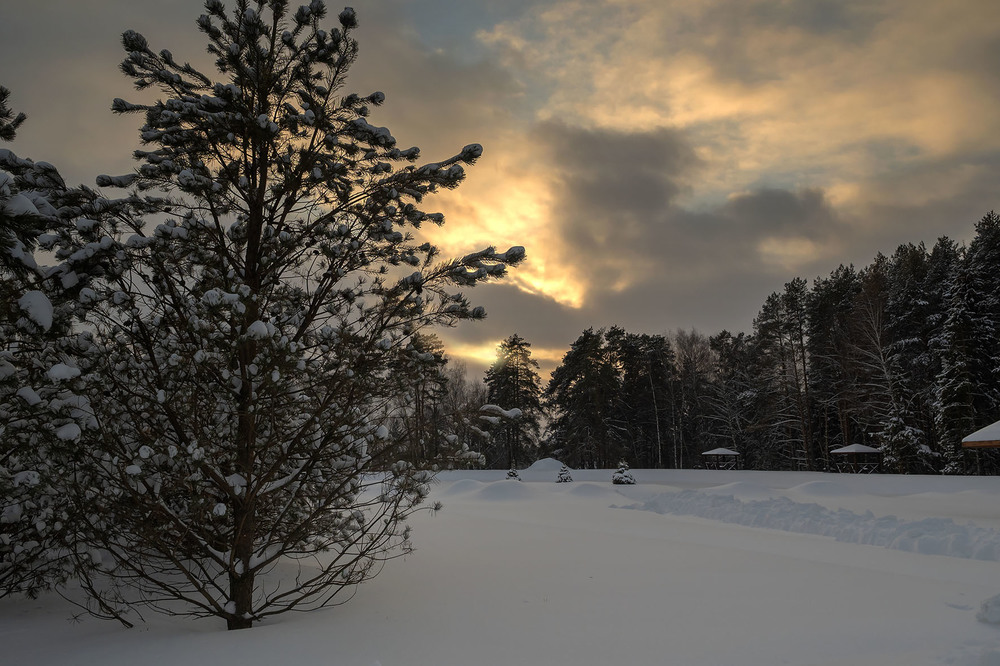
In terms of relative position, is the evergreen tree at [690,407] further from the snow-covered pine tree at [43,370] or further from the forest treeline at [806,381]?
the snow-covered pine tree at [43,370]

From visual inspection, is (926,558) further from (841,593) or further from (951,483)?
(951,483)

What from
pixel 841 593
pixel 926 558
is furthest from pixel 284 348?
pixel 926 558

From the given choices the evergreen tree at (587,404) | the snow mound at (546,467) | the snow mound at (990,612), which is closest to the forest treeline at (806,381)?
the evergreen tree at (587,404)

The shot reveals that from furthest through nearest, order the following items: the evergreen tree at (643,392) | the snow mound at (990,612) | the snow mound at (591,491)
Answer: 1. the evergreen tree at (643,392)
2. the snow mound at (591,491)
3. the snow mound at (990,612)

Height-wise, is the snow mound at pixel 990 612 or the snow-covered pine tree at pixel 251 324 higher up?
the snow-covered pine tree at pixel 251 324

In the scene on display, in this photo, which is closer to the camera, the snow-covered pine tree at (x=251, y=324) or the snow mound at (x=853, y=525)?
the snow-covered pine tree at (x=251, y=324)

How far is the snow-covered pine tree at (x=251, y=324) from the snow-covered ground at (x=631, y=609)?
22.0 inches

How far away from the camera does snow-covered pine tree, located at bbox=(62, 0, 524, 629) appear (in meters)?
4.58

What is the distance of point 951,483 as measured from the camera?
1550 cm

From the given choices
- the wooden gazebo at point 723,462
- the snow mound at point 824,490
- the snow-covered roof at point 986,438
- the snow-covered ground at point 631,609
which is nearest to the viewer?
the snow-covered ground at point 631,609

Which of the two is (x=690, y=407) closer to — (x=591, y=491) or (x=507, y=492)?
(x=591, y=491)

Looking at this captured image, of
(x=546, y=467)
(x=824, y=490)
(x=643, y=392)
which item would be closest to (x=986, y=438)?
(x=824, y=490)

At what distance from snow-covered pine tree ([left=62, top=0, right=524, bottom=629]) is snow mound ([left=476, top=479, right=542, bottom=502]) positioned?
1338 cm

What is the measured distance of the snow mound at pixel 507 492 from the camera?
1881 centimetres
